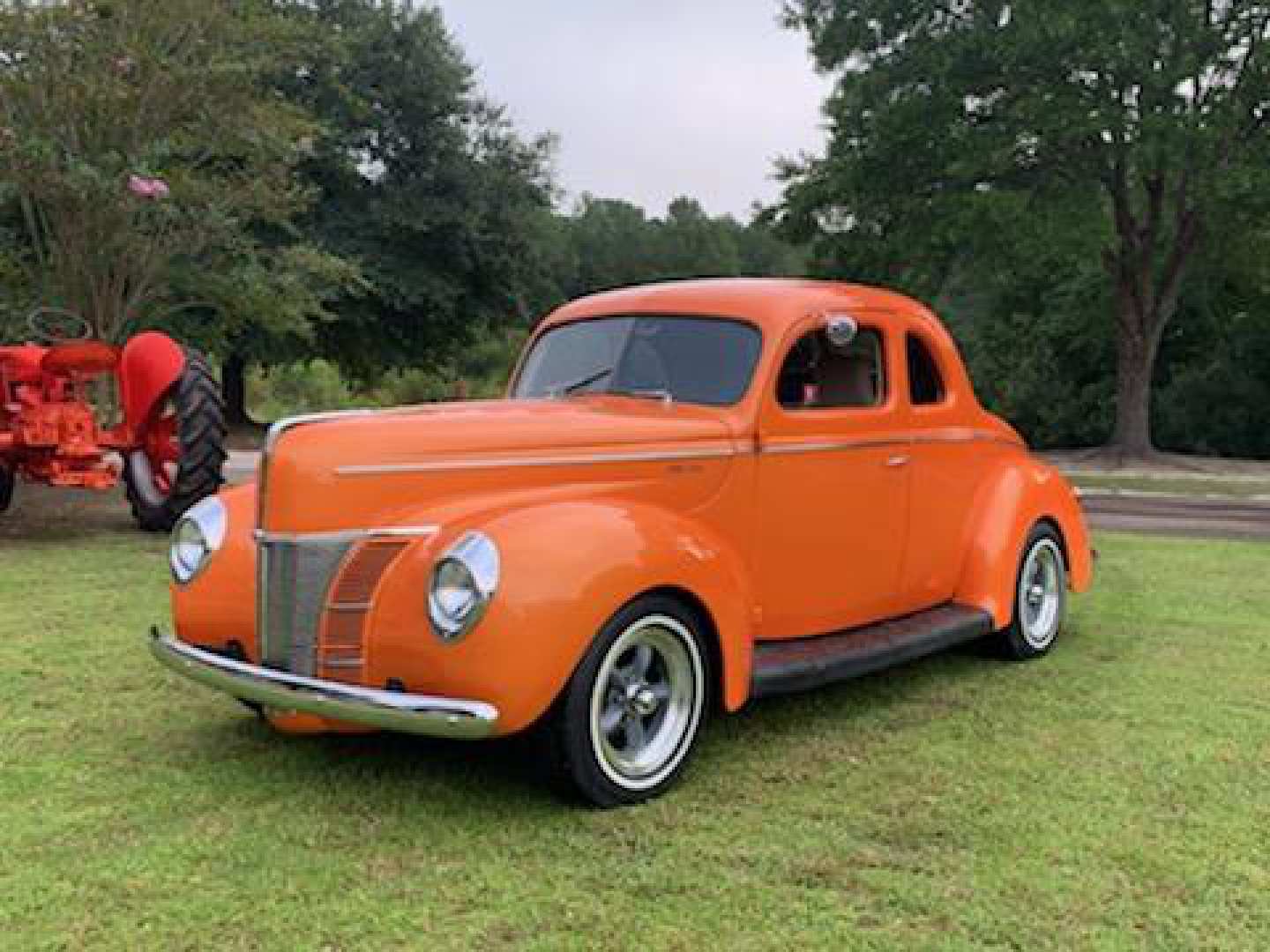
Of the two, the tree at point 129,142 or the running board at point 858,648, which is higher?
the tree at point 129,142

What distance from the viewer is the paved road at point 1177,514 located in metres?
11.7

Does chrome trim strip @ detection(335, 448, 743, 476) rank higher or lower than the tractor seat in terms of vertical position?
lower

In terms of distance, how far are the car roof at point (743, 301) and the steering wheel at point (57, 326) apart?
16.8 ft

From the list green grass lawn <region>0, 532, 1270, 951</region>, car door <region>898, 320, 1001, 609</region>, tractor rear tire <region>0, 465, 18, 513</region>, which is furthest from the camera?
tractor rear tire <region>0, 465, 18, 513</region>

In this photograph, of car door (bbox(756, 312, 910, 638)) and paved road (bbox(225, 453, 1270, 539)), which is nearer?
car door (bbox(756, 312, 910, 638))

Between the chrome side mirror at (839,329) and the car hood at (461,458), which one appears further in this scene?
the chrome side mirror at (839,329)

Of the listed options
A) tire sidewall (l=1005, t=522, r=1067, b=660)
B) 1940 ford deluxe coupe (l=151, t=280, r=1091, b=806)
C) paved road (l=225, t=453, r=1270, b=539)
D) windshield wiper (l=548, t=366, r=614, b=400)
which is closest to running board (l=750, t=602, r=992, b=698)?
1940 ford deluxe coupe (l=151, t=280, r=1091, b=806)

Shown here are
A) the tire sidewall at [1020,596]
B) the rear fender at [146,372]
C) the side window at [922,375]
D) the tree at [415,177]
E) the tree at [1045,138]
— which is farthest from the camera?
the tree at [415,177]

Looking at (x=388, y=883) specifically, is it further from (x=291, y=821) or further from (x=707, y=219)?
(x=707, y=219)

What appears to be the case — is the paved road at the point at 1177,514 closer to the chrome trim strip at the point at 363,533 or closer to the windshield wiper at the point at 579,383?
the windshield wiper at the point at 579,383

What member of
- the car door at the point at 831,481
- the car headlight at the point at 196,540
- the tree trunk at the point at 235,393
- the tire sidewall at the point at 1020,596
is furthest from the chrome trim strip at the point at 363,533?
the tree trunk at the point at 235,393

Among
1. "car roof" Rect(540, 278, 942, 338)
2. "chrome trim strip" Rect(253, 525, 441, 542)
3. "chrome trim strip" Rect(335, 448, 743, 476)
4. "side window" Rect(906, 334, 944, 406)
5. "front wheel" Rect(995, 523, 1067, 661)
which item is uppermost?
"car roof" Rect(540, 278, 942, 338)

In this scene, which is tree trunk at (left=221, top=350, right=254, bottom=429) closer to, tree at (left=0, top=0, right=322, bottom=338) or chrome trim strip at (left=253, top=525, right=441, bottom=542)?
tree at (left=0, top=0, right=322, bottom=338)

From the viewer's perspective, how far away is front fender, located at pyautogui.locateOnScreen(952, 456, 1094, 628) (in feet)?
17.9
